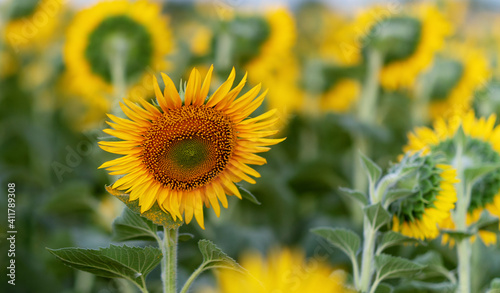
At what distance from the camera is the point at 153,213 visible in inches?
31.5

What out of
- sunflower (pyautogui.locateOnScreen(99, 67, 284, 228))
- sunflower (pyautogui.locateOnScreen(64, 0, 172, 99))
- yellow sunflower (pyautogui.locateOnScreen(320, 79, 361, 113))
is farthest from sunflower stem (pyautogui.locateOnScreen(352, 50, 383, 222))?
sunflower (pyautogui.locateOnScreen(99, 67, 284, 228))

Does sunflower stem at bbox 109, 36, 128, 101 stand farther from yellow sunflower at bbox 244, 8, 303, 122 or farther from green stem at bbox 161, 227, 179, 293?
A: green stem at bbox 161, 227, 179, 293

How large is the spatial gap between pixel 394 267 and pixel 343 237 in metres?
0.09

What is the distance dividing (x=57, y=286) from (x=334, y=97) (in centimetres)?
157

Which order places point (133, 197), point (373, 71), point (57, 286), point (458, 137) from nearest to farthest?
point (133, 197)
point (458, 137)
point (57, 286)
point (373, 71)

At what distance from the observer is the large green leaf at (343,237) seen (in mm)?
901

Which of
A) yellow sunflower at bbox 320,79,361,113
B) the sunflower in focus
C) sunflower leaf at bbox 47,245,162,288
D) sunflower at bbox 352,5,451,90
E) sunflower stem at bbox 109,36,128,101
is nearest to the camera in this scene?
sunflower leaf at bbox 47,245,162,288

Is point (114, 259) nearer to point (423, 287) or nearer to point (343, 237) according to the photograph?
point (343, 237)

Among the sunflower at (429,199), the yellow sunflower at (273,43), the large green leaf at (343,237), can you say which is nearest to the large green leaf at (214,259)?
the large green leaf at (343,237)

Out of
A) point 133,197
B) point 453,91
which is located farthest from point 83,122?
point 133,197

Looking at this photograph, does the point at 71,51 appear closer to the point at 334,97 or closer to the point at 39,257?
the point at 39,257

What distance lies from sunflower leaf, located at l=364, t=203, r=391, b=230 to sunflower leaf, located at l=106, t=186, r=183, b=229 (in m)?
0.27

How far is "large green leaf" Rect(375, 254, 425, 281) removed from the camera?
852 mm

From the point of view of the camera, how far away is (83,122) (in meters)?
2.88
